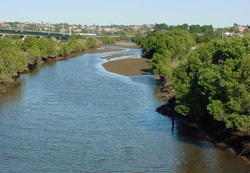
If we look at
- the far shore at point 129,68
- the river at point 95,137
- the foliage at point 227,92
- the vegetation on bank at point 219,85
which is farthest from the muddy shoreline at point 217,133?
the far shore at point 129,68

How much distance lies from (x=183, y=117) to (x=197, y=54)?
21.3ft

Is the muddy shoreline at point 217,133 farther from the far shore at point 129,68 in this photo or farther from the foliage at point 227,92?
the far shore at point 129,68

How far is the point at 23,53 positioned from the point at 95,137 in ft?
144

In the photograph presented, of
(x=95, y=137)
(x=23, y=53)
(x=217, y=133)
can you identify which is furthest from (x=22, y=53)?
(x=217, y=133)

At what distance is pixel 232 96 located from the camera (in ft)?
86.6

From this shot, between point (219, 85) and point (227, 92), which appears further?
point (219, 85)

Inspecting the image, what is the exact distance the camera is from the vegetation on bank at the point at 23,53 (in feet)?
184

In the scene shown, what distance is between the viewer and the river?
26609mm

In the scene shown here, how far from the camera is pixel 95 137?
1277 inches

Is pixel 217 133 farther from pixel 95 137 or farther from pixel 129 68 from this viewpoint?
pixel 129 68

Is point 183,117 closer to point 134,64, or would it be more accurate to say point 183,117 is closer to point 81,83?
point 81,83

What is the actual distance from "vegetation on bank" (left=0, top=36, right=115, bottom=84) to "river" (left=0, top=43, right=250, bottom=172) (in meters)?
4.27


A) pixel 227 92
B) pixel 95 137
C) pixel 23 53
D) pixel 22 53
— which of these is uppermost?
pixel 227 92

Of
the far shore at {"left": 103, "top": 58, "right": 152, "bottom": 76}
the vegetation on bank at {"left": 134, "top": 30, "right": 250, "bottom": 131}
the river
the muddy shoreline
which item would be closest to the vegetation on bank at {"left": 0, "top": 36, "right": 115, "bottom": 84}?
the river
